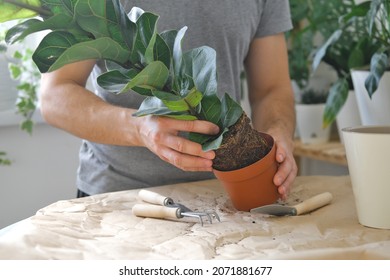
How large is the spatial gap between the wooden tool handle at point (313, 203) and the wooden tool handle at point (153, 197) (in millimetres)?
180

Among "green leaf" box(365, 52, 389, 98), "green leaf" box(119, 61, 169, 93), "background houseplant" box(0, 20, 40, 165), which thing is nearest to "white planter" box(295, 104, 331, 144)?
"green leaf" box(365, 52, 389, 98)

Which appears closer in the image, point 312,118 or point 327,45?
point 327,45

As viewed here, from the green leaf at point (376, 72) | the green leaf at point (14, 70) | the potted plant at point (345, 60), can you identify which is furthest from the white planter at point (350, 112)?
the green leaf at point (14, 70)

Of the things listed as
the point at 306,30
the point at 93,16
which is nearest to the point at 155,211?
the point at 93,16

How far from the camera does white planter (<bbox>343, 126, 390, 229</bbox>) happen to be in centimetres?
80

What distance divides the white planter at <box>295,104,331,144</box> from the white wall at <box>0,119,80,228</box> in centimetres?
69

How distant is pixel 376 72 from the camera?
139cm

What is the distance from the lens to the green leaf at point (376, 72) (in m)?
1.39

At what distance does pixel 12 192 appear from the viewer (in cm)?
192

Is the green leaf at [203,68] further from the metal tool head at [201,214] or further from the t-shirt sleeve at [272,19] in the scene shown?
the t-shirt sleeve at [272,19]

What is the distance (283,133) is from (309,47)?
942mm

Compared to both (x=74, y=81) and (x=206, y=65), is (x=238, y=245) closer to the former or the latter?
(x=206, y=65)

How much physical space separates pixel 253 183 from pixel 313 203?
90 millimetres

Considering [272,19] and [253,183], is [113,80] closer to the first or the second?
[253,183]
